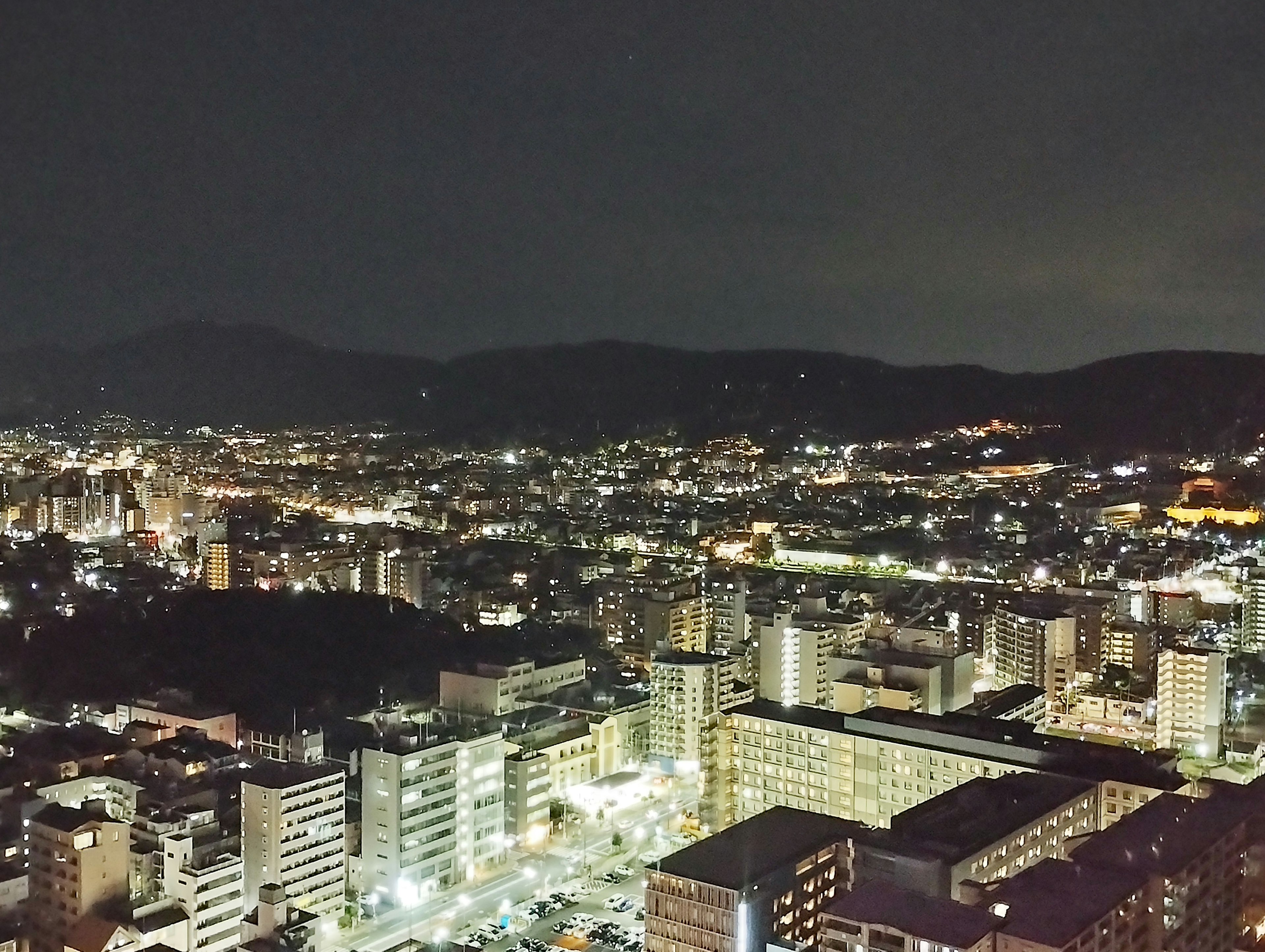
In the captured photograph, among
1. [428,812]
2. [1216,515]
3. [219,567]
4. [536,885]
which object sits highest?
[1216,515]

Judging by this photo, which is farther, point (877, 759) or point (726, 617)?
point (726, 617)

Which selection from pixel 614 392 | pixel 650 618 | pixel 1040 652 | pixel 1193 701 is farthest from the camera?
pixel 614 392

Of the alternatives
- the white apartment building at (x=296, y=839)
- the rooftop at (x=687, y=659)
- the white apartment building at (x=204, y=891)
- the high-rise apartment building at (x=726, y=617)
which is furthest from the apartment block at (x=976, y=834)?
the high-rise apartment building at (x=726, y=617)

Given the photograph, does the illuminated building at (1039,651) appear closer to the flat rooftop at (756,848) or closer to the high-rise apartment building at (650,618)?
the high-rise apartment building at (650,618)

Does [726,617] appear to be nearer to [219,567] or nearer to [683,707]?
[683,707]

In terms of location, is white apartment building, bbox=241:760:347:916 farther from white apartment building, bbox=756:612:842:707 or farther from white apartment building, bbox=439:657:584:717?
white apartment building, bbox=756:612:842:707

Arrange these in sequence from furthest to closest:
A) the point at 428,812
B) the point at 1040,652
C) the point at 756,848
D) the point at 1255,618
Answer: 1. the point at 1255,618
2. the point at 1040,652
3. the point at 428,812
4. the point at 756,848

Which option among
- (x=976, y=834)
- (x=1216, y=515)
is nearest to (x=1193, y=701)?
(x=976, y=834)

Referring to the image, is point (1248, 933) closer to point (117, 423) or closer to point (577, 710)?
point (577, 710)
